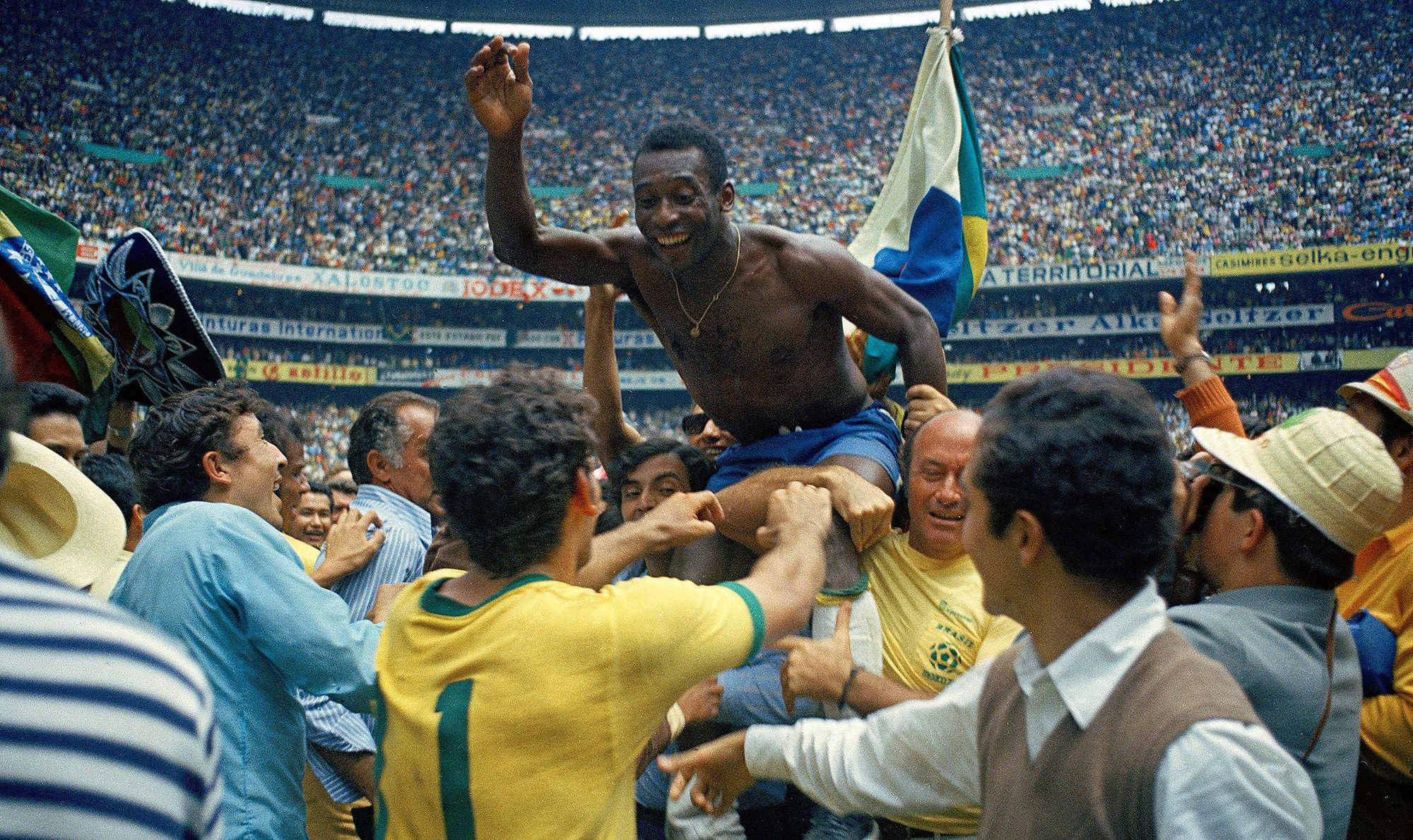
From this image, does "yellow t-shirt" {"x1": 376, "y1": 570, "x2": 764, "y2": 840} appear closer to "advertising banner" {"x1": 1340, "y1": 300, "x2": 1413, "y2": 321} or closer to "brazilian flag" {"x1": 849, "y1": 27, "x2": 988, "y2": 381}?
"brazilian flag" {"x1": 849, "y1": 27, "x2": 988, "y2": 381}

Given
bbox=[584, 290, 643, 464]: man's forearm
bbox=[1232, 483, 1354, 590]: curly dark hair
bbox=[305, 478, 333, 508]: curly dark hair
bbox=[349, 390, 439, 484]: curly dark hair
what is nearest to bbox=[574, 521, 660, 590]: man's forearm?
bbox=[1232, 483, 1354, 590]: curly dark hair

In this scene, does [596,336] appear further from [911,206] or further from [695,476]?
[911,206]

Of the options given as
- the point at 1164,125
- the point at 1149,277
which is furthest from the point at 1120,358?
the point at 1164,125

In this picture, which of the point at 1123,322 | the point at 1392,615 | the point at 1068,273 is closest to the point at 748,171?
the point at 1068,273

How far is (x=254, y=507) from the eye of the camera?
2.91 m

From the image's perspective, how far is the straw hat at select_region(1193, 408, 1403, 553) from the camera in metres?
1.93

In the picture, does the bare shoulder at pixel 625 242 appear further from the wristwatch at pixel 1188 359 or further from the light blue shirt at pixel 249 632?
the wristwatch at pixel 1188 359

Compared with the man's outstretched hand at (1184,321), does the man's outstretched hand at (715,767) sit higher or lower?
lower

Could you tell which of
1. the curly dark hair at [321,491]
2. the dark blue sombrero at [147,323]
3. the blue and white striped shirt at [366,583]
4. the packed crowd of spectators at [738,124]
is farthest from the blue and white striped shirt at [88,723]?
the packed crowd of spectators at [738,124]

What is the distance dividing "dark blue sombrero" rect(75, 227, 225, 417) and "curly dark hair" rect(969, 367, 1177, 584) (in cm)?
386

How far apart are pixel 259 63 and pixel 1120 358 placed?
25.1 meters

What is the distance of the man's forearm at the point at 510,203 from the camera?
3104 mm

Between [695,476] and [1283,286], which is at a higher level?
[1283,286]

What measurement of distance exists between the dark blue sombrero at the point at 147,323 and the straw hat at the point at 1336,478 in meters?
4.02
